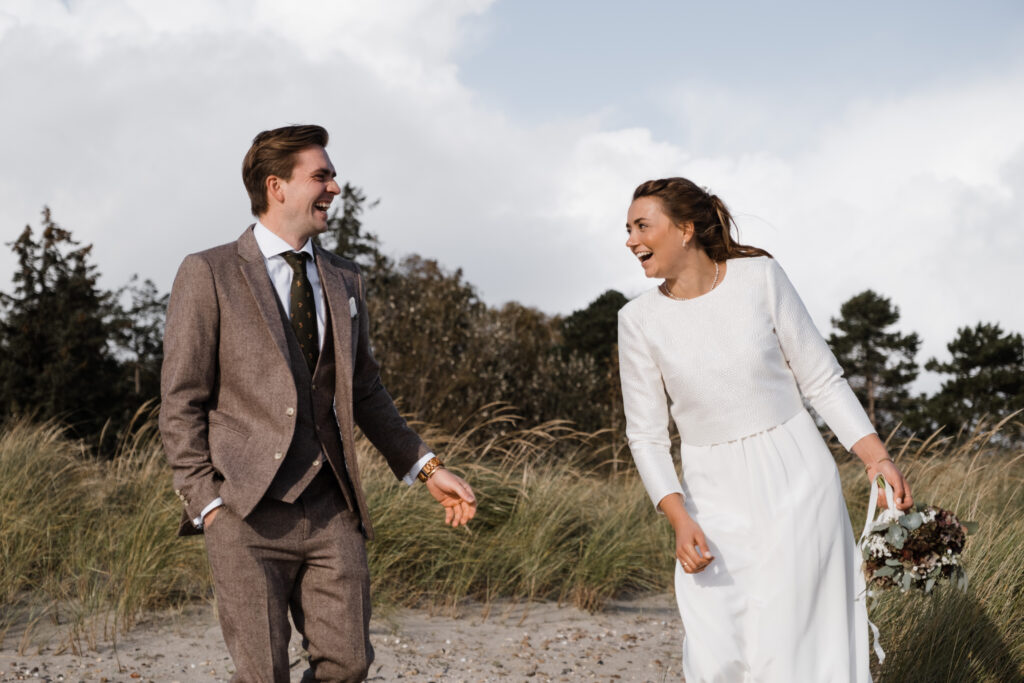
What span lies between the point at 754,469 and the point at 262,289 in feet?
4.92

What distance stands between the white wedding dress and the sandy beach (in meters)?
2.13

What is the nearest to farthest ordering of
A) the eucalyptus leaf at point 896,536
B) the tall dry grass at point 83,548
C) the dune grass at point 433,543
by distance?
1. the eucalyptus leaf at point 896,536
2. the dune grass at point 433,543
3. the tall dry grass at point 83,548

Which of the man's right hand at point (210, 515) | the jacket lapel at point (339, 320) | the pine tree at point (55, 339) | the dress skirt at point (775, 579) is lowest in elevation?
the dress skirt at point (775, 579)

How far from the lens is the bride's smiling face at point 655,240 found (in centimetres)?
320

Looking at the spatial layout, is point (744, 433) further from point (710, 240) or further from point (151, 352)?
point (151, 352)

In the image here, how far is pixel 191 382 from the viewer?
2758 mm

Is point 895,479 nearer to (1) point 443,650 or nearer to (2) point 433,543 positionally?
(1) point 443,650

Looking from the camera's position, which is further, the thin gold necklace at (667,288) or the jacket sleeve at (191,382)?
the thin gold necklace at (667,288)

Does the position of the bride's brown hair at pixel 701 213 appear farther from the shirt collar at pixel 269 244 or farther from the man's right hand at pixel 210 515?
the man's right hand at pixel 210 515

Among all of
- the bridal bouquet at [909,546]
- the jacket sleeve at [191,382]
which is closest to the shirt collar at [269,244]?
the jacket sleeve at [191,382]

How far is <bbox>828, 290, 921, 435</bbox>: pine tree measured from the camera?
2311cm

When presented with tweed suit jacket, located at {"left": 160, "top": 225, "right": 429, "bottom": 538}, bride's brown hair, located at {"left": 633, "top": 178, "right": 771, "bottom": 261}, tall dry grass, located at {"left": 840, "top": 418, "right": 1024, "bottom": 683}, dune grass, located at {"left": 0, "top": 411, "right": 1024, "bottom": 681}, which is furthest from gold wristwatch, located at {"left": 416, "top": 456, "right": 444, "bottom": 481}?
dune grass, located at {"left": 0, "top": 411, "right": 1024, "bottom": 681}

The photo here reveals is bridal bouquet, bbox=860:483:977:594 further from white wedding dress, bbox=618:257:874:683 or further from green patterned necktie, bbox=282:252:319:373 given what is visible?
green patterned necktie, bbox=282:252:319:373

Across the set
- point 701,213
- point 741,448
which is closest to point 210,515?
point 741,448
